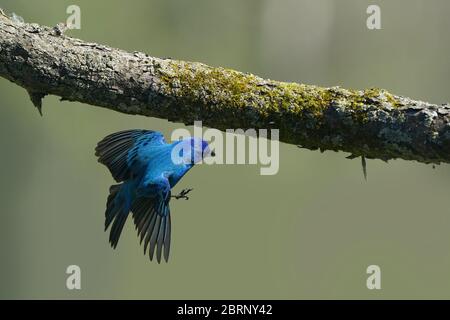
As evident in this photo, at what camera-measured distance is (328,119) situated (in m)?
4.41

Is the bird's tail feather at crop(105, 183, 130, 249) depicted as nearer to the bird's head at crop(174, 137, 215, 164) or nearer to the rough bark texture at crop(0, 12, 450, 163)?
the bird's head at crop(174, 137, 215, 164)

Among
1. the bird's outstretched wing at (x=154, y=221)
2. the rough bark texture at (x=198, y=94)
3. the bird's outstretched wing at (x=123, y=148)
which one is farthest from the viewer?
the bird's outstretched wing at (x=154, y=221)

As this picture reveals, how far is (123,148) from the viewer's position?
588 centimetres

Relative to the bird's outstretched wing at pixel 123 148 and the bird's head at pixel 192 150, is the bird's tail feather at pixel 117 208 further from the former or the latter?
the bird's head at pixel 192 150

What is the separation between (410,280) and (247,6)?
19.7 ft

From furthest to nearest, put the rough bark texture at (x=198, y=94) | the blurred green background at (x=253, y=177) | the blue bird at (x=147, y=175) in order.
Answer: the blurred green background at (x=253, y=177) → the blue bird at (x=147, y=175) → the rough bark texture at (x=198, y=94)

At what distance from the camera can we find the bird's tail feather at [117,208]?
20.1ft

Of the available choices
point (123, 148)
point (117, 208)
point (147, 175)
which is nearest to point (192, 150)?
point (147, 175)

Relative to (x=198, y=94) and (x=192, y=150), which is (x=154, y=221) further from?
(x=198, y=94)

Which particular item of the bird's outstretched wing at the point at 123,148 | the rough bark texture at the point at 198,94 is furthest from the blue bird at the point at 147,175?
the rough bark texture at the point at 198,94

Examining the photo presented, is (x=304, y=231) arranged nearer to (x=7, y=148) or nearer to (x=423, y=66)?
(x=423, y=66)

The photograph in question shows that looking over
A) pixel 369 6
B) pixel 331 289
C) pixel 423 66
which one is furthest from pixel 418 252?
pixel 369 6

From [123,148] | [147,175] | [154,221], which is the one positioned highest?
[123,148]

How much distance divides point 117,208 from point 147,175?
425 mm
